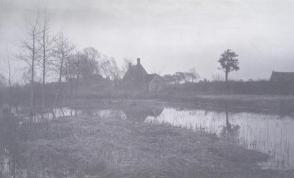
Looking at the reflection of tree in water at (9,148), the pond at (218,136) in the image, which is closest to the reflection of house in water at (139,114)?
the pond at (218,136)

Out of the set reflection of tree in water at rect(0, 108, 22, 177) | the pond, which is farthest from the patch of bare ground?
reflection of tree in water at rect(0, 108, 22, 177)

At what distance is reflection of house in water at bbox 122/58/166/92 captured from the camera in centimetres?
5747

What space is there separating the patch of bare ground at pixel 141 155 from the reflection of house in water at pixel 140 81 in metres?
41.6

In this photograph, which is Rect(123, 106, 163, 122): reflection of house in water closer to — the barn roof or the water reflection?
the water reflection

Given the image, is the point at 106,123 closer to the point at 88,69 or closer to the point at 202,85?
the point at 202,85

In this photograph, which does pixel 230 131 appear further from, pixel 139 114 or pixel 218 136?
pixel 139 114

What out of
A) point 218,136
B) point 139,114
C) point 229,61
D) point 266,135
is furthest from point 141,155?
point 229,61

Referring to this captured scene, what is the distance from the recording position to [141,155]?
11.0 metres

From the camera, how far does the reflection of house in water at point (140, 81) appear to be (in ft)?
189

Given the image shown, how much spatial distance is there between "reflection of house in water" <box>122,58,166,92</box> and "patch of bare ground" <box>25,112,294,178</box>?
137ft

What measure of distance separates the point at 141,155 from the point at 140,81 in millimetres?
46900

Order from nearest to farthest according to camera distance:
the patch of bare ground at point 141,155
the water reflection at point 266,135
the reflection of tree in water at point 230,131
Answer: the patch of bare ground at point 141,155 < the water reflection at point 266,135 < the reflection of tree in water at point 230,131

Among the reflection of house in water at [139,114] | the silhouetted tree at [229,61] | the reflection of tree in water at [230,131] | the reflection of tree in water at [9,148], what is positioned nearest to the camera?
the reflection of tree in water at [9,148]

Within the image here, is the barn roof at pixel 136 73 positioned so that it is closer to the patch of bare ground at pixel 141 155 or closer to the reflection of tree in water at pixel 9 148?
the reflection of tree in water at pixel 9 148
